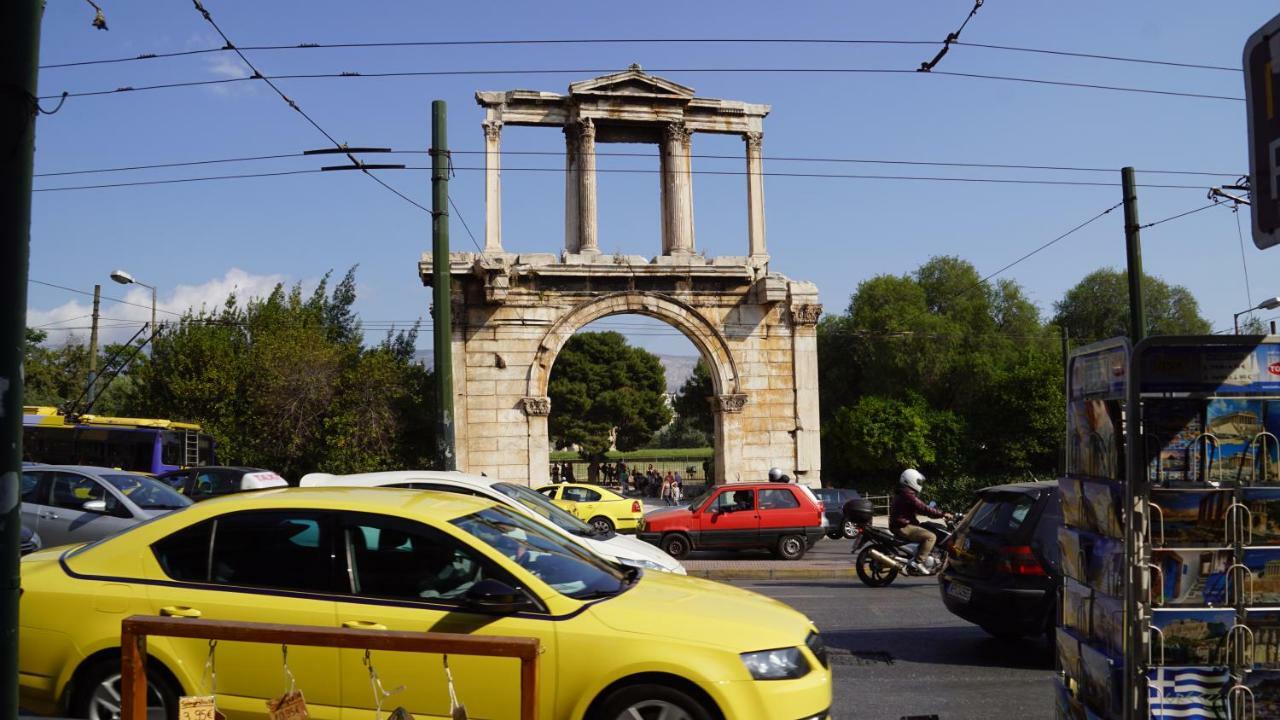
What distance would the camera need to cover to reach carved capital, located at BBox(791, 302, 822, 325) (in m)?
28.5

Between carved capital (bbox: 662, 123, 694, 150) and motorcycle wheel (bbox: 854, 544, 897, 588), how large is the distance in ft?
60.2

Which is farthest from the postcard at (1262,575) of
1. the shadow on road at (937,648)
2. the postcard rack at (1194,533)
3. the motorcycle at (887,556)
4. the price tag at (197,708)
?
the motorcycle at (887,556)

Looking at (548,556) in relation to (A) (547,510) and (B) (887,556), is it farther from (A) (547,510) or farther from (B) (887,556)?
(B) (887,556)

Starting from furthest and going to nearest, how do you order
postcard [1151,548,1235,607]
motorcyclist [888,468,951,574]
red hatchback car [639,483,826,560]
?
1. red hatchback car [639,483,826,560]
2. motorcyclist [888,468,951,574]
3. postcard [1151,548,1235,607]

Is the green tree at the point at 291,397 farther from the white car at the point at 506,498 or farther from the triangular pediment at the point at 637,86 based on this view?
the white car at the point at 506,498

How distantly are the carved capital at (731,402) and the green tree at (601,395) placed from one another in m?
37.9

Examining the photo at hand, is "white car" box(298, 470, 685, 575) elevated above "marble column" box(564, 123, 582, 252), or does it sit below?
below

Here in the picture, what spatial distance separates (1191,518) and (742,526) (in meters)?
12.9

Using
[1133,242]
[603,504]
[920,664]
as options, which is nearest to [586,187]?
[603,504]

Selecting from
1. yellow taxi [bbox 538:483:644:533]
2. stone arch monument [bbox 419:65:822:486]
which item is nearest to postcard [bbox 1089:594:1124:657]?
yellow taxi [bbox 538:483:644:533]

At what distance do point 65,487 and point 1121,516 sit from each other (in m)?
12.9

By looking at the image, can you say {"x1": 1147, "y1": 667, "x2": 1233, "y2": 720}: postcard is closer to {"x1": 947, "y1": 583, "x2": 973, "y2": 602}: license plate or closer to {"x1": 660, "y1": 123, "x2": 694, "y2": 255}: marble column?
{"x1": 947, "y1": 583, "x2": 973, "y2": 602}: license plate

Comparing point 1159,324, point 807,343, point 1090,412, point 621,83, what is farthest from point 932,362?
point 1090,412

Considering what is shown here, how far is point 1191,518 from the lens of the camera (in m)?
5.05
